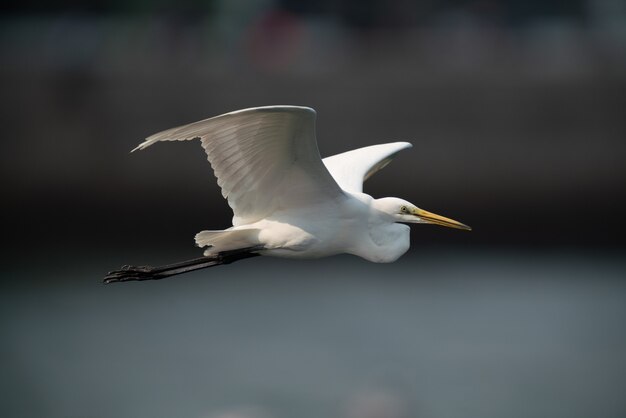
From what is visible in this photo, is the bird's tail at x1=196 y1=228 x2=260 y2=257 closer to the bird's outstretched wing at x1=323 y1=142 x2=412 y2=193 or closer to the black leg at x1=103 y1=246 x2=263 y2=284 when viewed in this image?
the black leg at x1=103 y1=246 x2=263 y2=284

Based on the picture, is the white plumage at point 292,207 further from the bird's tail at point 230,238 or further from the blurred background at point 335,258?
the blurred background at point 335,258

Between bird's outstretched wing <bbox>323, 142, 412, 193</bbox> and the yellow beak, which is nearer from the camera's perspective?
the yellow beak

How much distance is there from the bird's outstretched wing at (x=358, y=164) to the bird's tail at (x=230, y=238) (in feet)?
2.43

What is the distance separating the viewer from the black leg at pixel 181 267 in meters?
6.64

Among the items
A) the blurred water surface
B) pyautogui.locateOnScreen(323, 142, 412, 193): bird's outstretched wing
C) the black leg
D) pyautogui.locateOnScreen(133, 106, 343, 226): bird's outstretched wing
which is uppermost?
pyautogui.locateOnScreen(133, 106, 343, 226): bird's outstretched wing

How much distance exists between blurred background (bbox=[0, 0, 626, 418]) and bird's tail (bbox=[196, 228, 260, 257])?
5.94 m

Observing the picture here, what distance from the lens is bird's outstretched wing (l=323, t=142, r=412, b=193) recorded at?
7.11 meters

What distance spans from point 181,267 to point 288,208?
31.9 inches

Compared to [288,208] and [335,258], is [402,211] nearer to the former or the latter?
[288,208]

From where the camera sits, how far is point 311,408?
1301 cm

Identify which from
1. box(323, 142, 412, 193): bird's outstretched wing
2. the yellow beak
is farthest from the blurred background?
the yellow beak

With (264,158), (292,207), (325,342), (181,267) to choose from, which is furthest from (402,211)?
(325,342)

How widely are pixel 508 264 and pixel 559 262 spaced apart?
2.00 feet

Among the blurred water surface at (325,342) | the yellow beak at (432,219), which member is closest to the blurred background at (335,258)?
the blurred water surface at (325,342)
